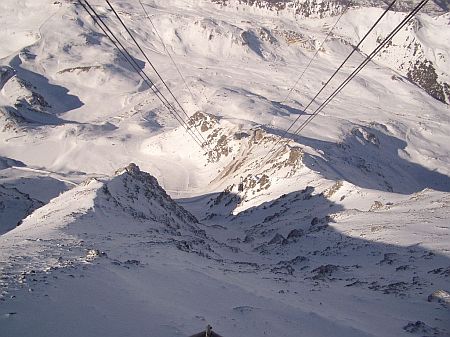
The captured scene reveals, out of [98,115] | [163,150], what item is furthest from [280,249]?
[98,115]

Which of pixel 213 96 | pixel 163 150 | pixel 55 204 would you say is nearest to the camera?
pixel 55 204

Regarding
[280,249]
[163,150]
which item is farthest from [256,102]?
[280,249]

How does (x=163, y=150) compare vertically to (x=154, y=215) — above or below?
above

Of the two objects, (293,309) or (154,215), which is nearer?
(293,309)

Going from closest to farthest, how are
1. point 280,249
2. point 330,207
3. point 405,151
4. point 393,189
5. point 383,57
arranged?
1. point 280,249
2. point 330,207
3. point 393,189
4. point 405,151
5. point 383,57

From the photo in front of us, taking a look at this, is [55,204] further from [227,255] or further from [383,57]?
[383,57]

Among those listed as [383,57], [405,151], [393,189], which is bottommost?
[393,189]

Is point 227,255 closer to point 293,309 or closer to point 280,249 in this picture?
point 280,249
